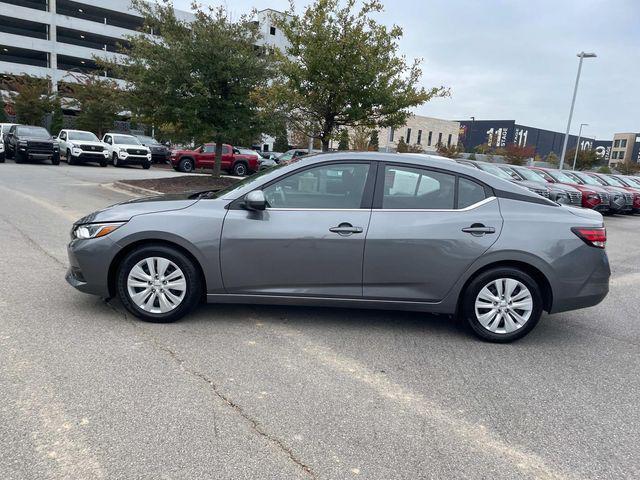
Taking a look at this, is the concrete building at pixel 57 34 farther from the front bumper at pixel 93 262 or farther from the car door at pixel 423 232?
the car door at pixel 423 232

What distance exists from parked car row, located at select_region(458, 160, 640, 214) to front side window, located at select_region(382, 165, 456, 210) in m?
10.8

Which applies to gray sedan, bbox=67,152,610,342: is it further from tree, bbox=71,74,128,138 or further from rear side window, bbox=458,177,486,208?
tree, bbox=71,74,128,138

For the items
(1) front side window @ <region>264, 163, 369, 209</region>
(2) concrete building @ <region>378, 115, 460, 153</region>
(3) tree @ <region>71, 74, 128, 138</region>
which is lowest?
(1) front side window @ <region>264, 163, 369, 209</region>

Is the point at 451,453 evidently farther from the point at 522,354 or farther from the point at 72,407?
the point at 72,407

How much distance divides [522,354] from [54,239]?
22.5ft

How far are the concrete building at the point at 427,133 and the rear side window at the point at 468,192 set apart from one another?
235ft

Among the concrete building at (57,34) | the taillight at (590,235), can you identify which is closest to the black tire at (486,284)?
the taillight at (590,235)

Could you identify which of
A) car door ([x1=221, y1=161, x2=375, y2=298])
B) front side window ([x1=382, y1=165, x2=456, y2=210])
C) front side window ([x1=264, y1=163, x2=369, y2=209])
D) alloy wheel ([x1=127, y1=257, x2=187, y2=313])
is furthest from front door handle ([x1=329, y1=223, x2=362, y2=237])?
alloy wheel ([x1=127, y1=257, x2=187, y2=313])

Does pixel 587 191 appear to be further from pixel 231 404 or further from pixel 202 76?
pixel 231 404

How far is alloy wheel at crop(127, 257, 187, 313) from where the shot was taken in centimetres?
456

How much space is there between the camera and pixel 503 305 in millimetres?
4574

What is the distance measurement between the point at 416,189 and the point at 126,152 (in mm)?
24303

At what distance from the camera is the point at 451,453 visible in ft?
9.62

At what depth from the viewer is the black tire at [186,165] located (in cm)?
2735
